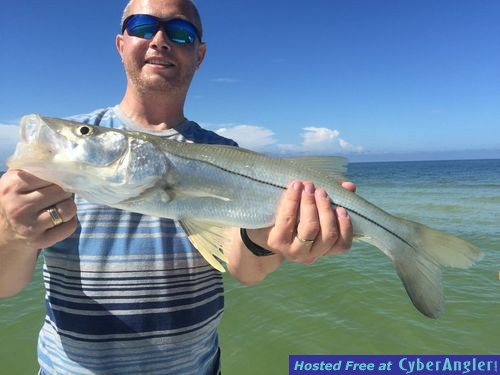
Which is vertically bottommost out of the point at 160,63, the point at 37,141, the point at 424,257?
the point at 424,257

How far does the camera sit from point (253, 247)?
2.54 m

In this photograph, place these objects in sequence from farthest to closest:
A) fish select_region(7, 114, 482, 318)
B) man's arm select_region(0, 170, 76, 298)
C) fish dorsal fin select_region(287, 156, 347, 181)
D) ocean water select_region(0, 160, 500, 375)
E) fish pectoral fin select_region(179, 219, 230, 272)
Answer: ocean water select_region(0, 160, 500, 375) < fish dorsal fin select_region(287, 156, 347, 181) < fish pectoral fin select_region(179, 219, 230, 272) < fish select_region(7, 114, 482, 318) < man's arm select_region(0, 170, 76, 298)

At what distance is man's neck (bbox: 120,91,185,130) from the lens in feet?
8.89

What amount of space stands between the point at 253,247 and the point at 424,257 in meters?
1.13

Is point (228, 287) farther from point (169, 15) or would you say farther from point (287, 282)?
point (169, 15)

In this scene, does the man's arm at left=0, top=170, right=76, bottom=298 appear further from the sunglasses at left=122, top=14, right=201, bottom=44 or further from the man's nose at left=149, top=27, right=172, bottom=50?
the sunglasses at left=122, top=14, right=201, bottom=44

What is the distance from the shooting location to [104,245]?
222 centimetres

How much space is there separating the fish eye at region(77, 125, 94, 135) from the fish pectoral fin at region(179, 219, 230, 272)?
2.33ft

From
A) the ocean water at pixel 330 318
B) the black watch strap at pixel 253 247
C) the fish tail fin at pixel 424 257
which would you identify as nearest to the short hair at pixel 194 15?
the black watch strap at pixel 253 247

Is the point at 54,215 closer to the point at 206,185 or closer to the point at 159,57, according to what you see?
the point at 206,185

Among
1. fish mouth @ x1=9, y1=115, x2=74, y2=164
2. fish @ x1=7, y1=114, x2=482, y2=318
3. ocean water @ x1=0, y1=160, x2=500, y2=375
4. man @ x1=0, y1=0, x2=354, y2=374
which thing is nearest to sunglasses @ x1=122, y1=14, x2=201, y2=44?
fish @ x1=7, y1=114, x2=482, y2=318

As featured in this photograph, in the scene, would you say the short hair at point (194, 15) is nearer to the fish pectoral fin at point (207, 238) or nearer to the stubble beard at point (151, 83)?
the stubble beard at point (151, 83)

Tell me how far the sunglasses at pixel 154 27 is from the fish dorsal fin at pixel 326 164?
4.28 feet

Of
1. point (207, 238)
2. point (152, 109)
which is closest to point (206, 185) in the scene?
point (207, 238)
